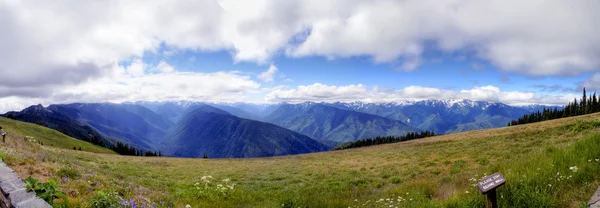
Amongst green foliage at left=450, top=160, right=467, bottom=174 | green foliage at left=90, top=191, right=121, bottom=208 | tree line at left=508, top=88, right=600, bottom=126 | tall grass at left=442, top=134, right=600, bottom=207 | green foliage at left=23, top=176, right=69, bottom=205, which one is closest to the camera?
tall grass at left=442, top=134, right=600, bottom=207

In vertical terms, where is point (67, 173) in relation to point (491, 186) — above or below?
below

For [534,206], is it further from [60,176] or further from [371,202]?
[60,176]

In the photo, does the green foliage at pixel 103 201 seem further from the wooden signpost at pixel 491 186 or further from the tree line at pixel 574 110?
the tree line at pixel 574 110

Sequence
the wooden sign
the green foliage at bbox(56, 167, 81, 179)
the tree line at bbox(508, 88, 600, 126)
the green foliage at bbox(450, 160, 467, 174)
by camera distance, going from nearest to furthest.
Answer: the wooden sign
the green foliage at bbox(56, 167, 81, 179)
the green foliage at bbox(450, 160, 467, 174)
the tree line at bbox(508, 88, 600, 126)


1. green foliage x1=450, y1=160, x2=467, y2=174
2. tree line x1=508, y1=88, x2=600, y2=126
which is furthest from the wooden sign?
tree line x1=508, y1=88, x2=600, y2=126

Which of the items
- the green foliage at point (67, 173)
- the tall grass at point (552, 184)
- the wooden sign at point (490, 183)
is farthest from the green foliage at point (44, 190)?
the tall grass at point (552, 184)

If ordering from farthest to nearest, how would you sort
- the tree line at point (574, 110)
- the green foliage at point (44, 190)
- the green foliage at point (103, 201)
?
the tree line at point (574, 110), the green foliage at point (103, 201), the green foliage at point (44, 190)

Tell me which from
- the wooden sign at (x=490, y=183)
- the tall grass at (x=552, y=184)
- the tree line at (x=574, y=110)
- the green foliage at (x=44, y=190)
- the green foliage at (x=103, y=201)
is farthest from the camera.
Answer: the tree line at (x=574, y=110)

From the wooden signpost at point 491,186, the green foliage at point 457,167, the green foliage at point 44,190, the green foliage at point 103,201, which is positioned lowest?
the green foliage at point 457,167

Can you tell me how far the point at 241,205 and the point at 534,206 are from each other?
27.9 ft

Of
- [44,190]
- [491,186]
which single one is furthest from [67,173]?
[491,186]

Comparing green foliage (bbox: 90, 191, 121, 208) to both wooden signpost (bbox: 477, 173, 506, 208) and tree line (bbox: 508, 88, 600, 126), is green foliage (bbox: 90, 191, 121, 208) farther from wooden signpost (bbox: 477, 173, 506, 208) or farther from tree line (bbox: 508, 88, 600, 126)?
tree line (bbox: 508, 88, 600, 126)

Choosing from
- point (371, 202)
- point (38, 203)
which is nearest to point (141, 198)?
point (38, 203)

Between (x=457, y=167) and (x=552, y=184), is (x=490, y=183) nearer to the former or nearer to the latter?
(x=552, y=184)
